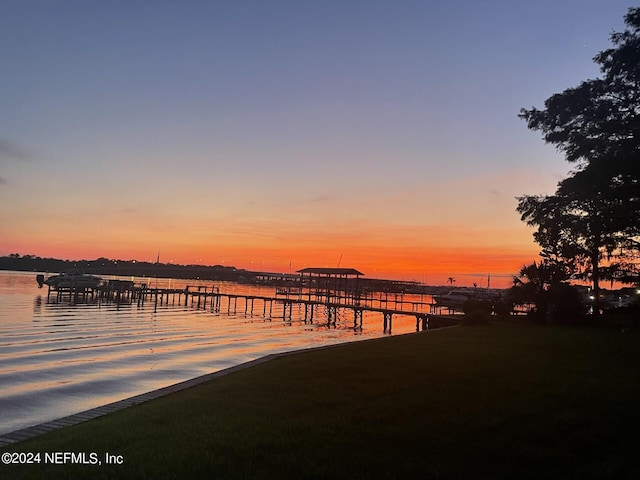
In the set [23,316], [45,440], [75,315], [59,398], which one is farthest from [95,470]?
[75,315]

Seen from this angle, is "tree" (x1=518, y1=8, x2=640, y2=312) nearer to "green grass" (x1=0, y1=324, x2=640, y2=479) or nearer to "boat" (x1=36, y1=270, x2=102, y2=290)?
"green grass" (x1=0, y1=324, x2=640, y2=479)

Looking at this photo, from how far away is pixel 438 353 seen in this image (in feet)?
49.9

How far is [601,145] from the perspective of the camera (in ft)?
57.0

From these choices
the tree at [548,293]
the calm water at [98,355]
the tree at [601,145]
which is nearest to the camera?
the calm water at [98,355]

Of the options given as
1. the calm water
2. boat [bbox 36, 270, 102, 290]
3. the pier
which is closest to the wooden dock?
the pier

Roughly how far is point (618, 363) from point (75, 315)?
1573 inches

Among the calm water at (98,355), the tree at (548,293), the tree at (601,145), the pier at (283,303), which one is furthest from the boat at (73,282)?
the tree at (601,145)

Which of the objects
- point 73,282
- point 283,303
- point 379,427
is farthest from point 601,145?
point 73,282

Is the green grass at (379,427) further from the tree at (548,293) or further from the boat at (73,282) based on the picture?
the boat at (73,282)

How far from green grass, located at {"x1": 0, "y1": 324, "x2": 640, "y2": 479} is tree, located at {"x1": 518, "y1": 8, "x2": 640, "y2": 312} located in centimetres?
699

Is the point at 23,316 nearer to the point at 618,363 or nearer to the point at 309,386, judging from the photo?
the point at 309,386

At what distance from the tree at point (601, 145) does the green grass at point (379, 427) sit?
6.99 meters

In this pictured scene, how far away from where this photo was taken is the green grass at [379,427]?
19.8 feet

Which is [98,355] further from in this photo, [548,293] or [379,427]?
[548,293]
